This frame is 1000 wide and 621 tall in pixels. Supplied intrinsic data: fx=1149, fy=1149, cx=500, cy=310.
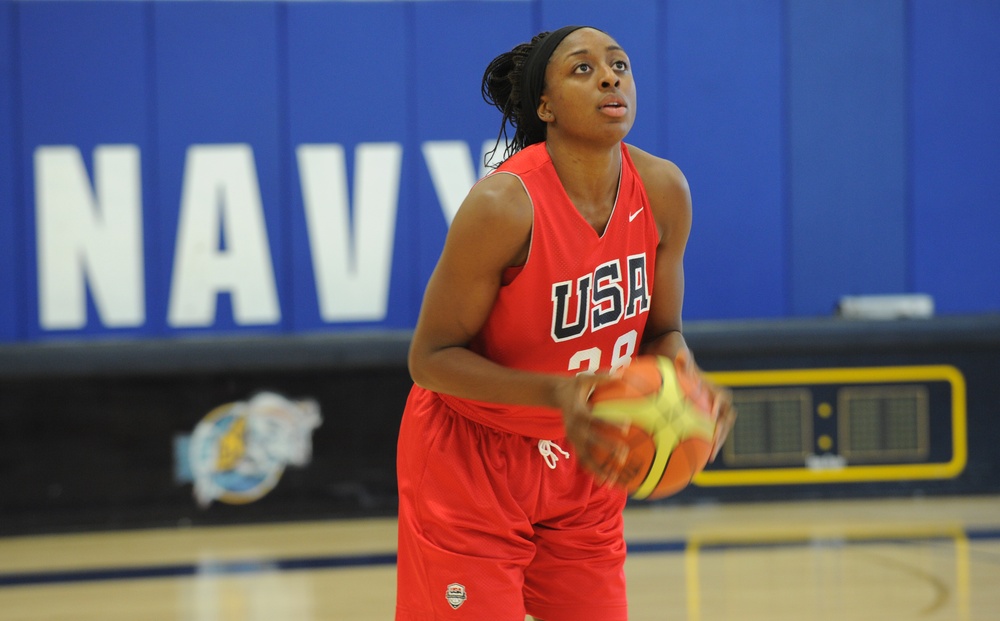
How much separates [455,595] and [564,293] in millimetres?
545

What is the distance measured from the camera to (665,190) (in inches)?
79.8

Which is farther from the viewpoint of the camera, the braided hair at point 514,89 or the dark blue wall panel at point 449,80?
the dark blue wall panel at point 449,80

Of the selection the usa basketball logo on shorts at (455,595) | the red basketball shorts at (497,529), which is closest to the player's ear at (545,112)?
the red basketball shorts at (497,529)

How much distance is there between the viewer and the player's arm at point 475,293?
184cm

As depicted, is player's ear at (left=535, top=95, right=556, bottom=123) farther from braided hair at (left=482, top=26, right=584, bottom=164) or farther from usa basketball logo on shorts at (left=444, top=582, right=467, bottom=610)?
usa basketball logo on shorts at (left=444, top=582, right=467, bottom=610)

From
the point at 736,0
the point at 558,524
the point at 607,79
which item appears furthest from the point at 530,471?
the point at 736,0

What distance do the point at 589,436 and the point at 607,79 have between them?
1.90 ft

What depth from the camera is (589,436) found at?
1.69 meters

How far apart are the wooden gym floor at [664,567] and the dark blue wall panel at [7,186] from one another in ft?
3.60

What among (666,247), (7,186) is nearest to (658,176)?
(666,247)

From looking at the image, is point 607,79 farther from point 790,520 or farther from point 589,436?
point 790,520

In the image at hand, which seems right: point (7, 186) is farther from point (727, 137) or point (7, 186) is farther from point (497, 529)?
point (497, 529)

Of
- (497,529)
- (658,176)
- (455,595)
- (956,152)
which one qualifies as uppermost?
(956,152)

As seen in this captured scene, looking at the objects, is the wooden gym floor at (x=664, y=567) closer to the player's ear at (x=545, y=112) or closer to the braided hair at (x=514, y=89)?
the braided hair at (x=514, y=89)
